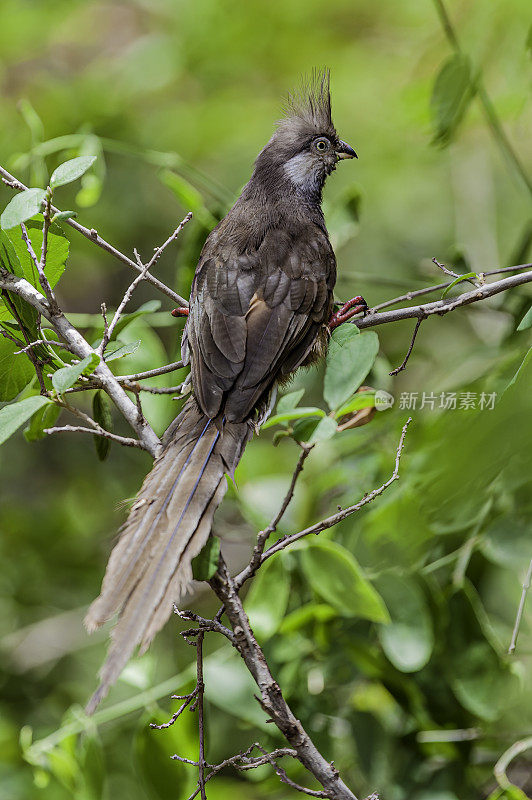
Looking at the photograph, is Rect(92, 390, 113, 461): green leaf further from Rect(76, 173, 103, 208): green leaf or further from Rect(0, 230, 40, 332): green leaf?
Rect(76, 173, 103, 208): green leaf

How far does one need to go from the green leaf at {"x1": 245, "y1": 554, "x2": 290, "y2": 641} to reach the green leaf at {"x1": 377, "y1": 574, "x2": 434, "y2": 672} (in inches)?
10.3

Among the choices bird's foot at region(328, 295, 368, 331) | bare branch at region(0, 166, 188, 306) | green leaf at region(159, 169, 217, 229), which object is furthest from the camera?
green leaf at region(159, 169, 217, 229)

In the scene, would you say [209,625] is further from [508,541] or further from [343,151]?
[343,151]

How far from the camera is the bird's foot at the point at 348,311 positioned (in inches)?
86.3

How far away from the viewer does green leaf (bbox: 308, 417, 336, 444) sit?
5.15ft

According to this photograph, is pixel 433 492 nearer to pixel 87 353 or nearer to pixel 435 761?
pixel 87 353

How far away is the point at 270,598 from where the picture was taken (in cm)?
211

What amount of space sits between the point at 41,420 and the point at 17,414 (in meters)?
0.25

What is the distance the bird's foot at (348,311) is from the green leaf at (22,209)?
93cm

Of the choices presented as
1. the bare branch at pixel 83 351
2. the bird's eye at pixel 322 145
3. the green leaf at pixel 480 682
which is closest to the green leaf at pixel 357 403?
the bare branch at pixel 83 351

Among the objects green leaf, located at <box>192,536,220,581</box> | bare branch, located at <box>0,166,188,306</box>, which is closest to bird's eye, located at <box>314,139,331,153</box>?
bare branch, located at <box>0,166,188,306</box>

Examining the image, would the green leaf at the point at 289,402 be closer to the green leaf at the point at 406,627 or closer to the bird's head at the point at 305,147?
the green leaf at the point at 406,627

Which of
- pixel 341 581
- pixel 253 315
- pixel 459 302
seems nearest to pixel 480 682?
pixel 341 581

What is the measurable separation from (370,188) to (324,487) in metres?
2.12
